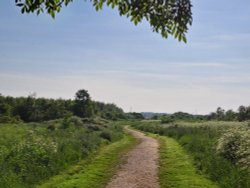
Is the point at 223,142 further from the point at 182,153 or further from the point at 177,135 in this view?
the point at 177,135

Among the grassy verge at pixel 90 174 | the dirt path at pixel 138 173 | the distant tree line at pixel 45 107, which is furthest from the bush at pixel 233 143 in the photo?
the distant tree line at pixel 45 107

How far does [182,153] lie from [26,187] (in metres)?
11.7

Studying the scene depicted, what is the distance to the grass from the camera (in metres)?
13.6

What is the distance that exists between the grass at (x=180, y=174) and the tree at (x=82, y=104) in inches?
2664

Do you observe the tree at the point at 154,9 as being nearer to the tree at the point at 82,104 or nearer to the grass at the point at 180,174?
the grass at the point at 180,174

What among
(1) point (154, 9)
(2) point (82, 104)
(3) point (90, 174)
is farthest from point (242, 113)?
(1) point (154, 9)

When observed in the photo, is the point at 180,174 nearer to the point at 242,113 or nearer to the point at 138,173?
the point at 138,173

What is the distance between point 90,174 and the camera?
49.6 feet

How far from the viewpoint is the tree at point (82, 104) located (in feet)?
289

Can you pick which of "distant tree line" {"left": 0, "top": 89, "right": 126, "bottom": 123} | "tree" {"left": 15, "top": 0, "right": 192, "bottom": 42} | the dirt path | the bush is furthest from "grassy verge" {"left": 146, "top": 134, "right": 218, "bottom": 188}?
"distant tree line" {"left": 0, "top": 89, "right": 126, "bottom": 123}

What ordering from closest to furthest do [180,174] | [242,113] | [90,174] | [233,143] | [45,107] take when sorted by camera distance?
1. [90,174]
2. [180,174]
3. [233,143]
4. [242,113]
5. [45,107]

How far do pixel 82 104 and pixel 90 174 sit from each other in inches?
2929

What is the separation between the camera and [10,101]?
91438 mm

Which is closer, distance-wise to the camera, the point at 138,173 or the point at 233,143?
the point at 138,173
